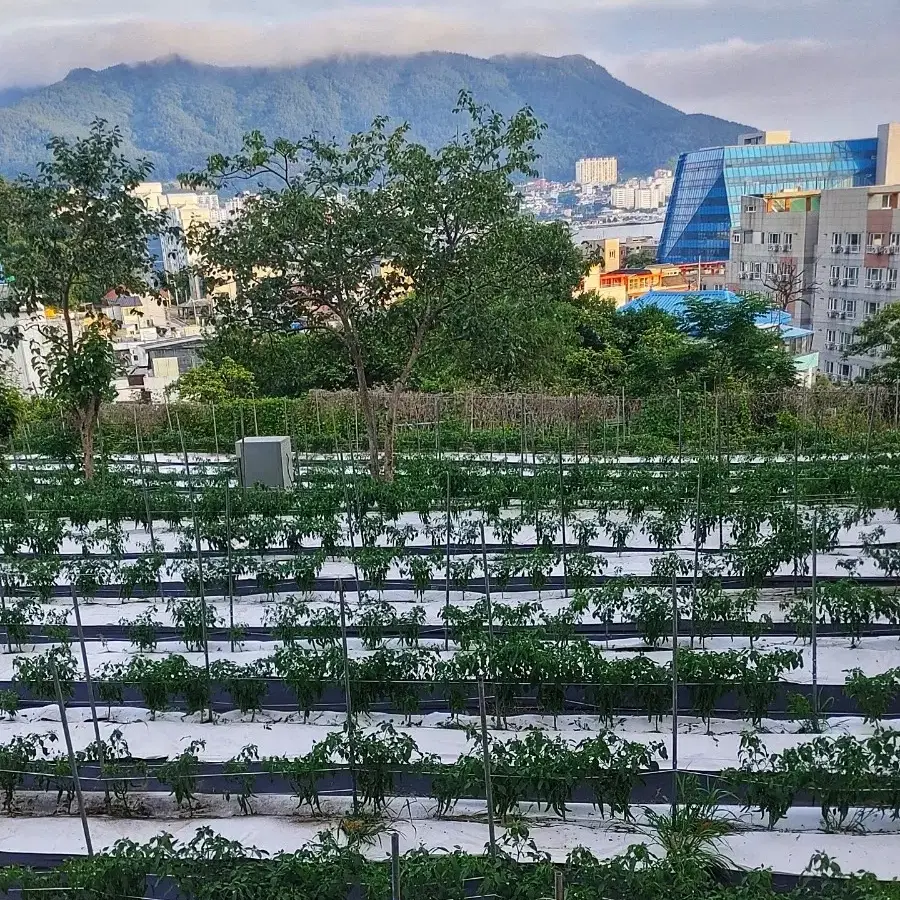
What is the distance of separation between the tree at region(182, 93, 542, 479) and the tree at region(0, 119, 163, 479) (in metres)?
0.92

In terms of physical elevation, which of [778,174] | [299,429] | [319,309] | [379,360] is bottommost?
[299,429]

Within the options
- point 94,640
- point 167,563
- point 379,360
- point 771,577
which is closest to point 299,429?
point 379,360

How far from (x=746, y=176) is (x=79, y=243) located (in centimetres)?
5318

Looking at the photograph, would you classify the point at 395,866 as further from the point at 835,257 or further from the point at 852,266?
the point at 835,257

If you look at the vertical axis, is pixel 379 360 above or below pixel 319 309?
below

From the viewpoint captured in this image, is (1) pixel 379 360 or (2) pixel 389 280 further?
(1) pixel 379 360

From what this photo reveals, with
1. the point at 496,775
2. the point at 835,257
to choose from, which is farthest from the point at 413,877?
the point at 835,257

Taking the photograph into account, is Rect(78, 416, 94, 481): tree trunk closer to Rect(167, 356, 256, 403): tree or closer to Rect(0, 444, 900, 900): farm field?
Rect(0, 444, 900, 900): farm field

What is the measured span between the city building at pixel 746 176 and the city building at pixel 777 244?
24025 millimetres

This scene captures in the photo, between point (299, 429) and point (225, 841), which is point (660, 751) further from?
point (299, 429)

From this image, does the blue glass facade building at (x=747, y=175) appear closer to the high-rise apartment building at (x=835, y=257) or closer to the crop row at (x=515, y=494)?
the high-rise apartment building at (x=835, y=257)

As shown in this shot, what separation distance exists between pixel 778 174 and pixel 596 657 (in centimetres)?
5778

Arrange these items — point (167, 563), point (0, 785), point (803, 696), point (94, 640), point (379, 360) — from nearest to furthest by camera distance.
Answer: point (0, 785), point (803, 696), point (94, 640), point (167, 563), point (379, 360)

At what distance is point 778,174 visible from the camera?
55.5m
